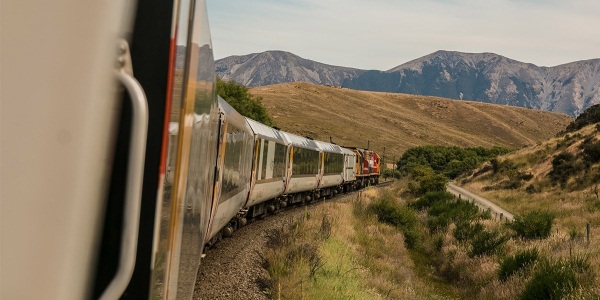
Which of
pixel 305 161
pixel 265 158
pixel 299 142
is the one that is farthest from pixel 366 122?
pixel 265 158

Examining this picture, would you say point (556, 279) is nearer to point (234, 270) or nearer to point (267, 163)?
point (234, 270)

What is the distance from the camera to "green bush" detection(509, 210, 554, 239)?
24406 mm

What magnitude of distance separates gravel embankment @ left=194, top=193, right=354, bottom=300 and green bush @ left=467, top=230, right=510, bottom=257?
7548 mm

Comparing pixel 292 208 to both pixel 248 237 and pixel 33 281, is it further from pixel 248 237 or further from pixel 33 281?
pixel 33 281

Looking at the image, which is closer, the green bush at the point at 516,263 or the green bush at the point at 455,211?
the green bush at the point at 516,263

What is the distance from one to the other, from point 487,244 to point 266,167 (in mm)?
7458

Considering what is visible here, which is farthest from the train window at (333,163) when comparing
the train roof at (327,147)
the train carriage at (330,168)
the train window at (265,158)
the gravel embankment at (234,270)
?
the gravel embankment at (234,270)

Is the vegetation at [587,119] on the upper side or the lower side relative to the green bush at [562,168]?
upper

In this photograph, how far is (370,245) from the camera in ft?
70.5

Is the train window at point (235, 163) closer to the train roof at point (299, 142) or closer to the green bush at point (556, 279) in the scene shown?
the green bush at point (556, 279)

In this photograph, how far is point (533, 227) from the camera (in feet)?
80.3

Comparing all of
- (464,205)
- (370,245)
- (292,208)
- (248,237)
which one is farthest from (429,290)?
(464,205)

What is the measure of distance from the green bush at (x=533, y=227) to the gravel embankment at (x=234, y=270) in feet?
35.4

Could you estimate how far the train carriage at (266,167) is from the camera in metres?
18.5
